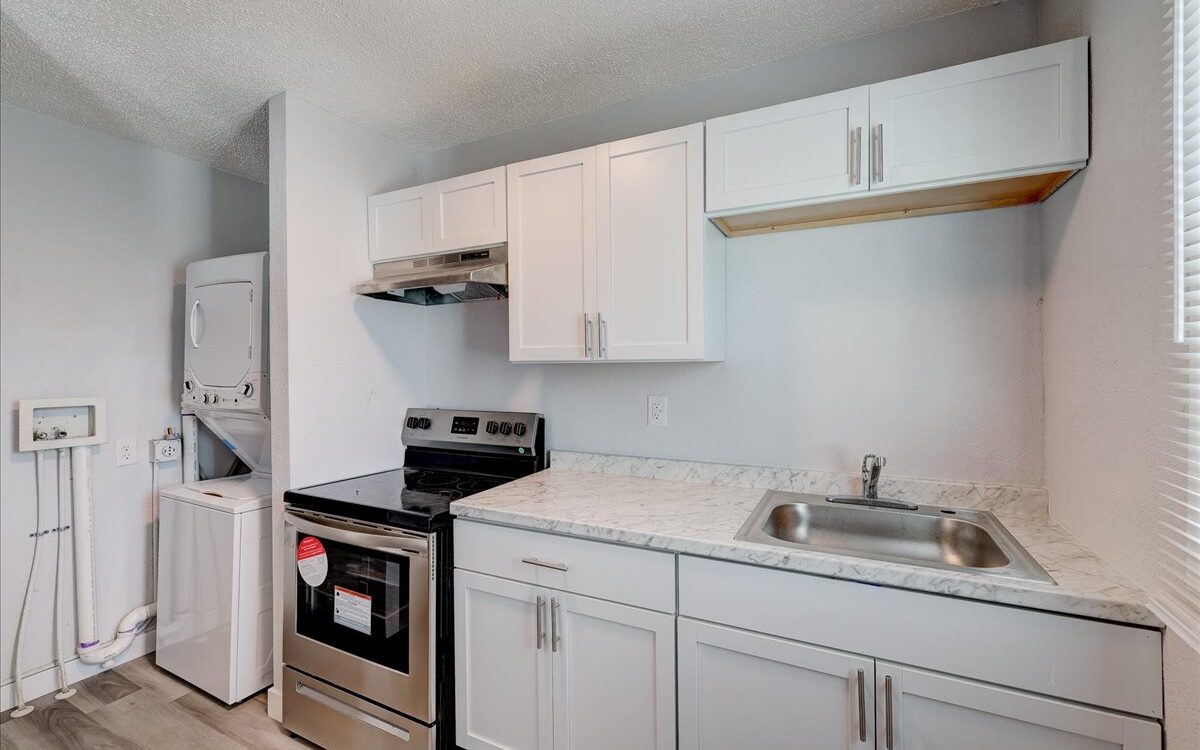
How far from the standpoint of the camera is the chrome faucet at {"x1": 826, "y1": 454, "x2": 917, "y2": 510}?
1.54 m

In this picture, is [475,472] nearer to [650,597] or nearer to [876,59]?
[650,597]

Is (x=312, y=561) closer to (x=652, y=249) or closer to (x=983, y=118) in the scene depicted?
(x=652, y=249)

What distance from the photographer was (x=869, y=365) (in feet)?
5.48

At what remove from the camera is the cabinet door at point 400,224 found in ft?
6.84

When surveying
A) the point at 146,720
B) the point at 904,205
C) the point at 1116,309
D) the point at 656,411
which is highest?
the point at 904,205

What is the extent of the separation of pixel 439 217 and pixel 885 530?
1.93m

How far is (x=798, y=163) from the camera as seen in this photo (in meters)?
1.46

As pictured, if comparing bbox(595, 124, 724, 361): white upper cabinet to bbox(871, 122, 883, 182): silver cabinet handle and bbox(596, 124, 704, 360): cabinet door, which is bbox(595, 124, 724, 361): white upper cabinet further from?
bbox(871, 122, 883, 182): silver cabinet handle

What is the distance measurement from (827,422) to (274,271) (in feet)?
6.86

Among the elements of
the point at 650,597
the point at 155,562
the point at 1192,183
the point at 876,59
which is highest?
the point at 876,59

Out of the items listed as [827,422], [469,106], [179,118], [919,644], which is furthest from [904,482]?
[179,118]

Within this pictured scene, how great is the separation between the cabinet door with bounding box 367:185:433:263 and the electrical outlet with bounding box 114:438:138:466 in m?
1.17

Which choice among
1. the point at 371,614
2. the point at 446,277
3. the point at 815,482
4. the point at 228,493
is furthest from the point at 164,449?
the point at 815,482

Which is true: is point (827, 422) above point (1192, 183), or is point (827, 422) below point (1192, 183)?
below
